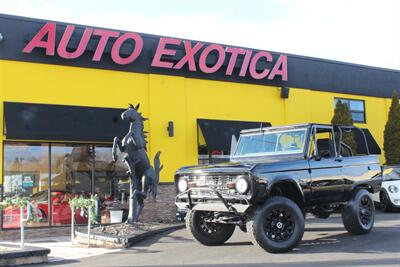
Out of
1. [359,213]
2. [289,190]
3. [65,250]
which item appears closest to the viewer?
[289,190]

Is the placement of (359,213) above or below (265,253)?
above

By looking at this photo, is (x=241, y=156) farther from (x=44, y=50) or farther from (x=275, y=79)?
(x=275, y=79)

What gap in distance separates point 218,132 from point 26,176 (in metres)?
6.38

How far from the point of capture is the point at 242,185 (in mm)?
8609

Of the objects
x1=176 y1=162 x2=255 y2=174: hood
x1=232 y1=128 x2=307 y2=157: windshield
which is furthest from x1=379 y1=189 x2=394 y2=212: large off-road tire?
x1=176 y1=162 x2=255 y2=174: hood

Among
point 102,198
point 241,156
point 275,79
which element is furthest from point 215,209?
point 275,79

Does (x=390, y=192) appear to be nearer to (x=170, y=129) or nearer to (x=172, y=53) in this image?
(x=170, y=129)

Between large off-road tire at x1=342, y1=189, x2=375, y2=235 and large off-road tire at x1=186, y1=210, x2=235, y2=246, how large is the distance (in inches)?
92.8

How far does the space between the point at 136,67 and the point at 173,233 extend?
657cm

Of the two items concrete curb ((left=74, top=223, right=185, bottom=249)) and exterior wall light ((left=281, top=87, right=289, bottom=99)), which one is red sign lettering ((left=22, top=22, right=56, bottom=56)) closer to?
concrete curb ((left=74, top=223, right=185, bottom=249))

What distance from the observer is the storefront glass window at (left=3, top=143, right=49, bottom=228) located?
47.2 feet

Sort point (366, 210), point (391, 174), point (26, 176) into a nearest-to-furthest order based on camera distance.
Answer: point (366, 210), point (26, 176), point (391, 174)

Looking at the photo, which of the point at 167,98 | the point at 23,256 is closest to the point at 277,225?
the point at 23,256

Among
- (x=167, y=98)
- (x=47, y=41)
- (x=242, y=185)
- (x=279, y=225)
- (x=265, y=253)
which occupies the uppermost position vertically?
(x=47, y=41)
